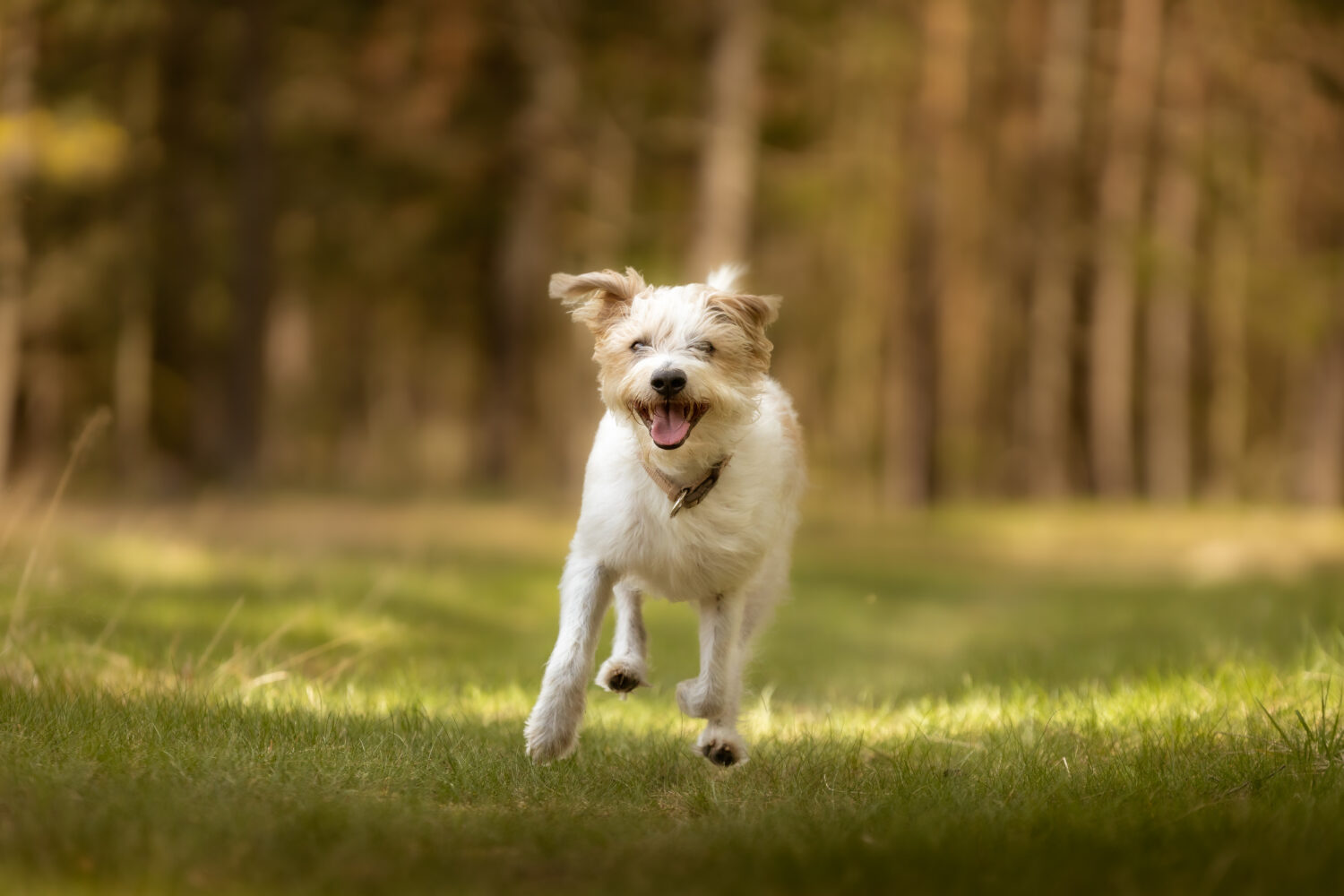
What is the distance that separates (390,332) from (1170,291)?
22.5 meters

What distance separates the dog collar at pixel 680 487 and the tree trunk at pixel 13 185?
32.7ft

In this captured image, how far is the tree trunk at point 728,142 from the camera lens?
17797 millimetres

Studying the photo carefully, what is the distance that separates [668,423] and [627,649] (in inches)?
41.7

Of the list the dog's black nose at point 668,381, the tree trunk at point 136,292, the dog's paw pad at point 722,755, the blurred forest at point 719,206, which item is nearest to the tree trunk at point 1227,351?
the blurred forest at point 719,206

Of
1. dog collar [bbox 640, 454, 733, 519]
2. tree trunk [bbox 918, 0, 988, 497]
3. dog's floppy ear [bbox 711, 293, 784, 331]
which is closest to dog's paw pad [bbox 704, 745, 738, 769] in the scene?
dog collar [bbox 640, 454, 733, 519]

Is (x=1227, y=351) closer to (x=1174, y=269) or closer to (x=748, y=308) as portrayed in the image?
(x=1174, y=269)

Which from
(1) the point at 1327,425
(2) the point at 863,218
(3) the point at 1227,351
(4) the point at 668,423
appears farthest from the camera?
(3) the point at 1227,351

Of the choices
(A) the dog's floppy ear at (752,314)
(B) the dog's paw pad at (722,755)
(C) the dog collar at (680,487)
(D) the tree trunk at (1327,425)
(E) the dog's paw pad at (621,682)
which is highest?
(D) the tree trunk at (1327,425)

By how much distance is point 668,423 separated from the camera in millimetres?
4766

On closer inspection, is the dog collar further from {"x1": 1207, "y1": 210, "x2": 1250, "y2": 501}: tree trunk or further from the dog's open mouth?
{"x1": 1207, "y1": 210, "x2": 1250, "y2": 501}: tree trunk

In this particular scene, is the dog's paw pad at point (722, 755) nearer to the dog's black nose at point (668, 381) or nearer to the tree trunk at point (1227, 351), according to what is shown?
the dog's black nose at point (668, 381)

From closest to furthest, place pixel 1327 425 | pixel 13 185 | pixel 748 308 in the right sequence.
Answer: pixel 748 308, pixel 13 185, pixel 1327 425

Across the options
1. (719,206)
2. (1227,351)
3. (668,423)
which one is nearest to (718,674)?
(668,423)

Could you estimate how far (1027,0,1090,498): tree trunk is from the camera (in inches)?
938
